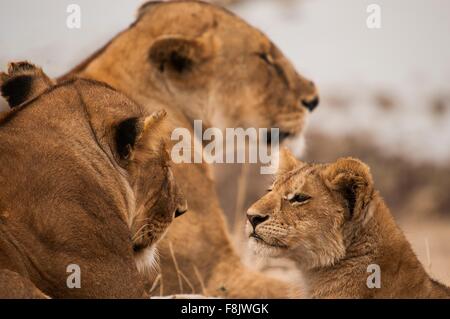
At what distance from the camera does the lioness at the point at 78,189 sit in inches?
157

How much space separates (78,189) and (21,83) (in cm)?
84

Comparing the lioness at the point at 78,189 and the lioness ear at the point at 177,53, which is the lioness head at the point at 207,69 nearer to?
the lioness ear at the point at 177,53

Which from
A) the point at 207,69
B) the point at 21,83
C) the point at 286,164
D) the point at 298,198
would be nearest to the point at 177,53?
the point at 207,69

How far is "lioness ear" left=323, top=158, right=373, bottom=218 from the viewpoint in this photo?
4555 millimetres

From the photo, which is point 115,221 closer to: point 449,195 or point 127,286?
point 127,286

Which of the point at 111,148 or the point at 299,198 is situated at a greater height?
the point at 111,148

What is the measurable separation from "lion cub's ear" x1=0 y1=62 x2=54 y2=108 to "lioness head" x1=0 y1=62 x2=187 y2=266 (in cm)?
6

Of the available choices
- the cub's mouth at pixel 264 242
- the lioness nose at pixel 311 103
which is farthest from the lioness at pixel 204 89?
the cub's mouth at pixel 264 242

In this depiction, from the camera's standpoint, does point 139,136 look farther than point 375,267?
No

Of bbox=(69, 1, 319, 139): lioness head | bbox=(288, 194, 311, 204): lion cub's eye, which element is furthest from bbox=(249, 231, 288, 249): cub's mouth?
bbox=(69, 1, 319, 139): lioness head

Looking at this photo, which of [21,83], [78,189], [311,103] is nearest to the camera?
[78,189]

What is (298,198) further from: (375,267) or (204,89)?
(204,89)

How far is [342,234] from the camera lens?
15.1ft

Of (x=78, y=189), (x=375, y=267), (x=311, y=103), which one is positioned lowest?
(x=311, y=103)
